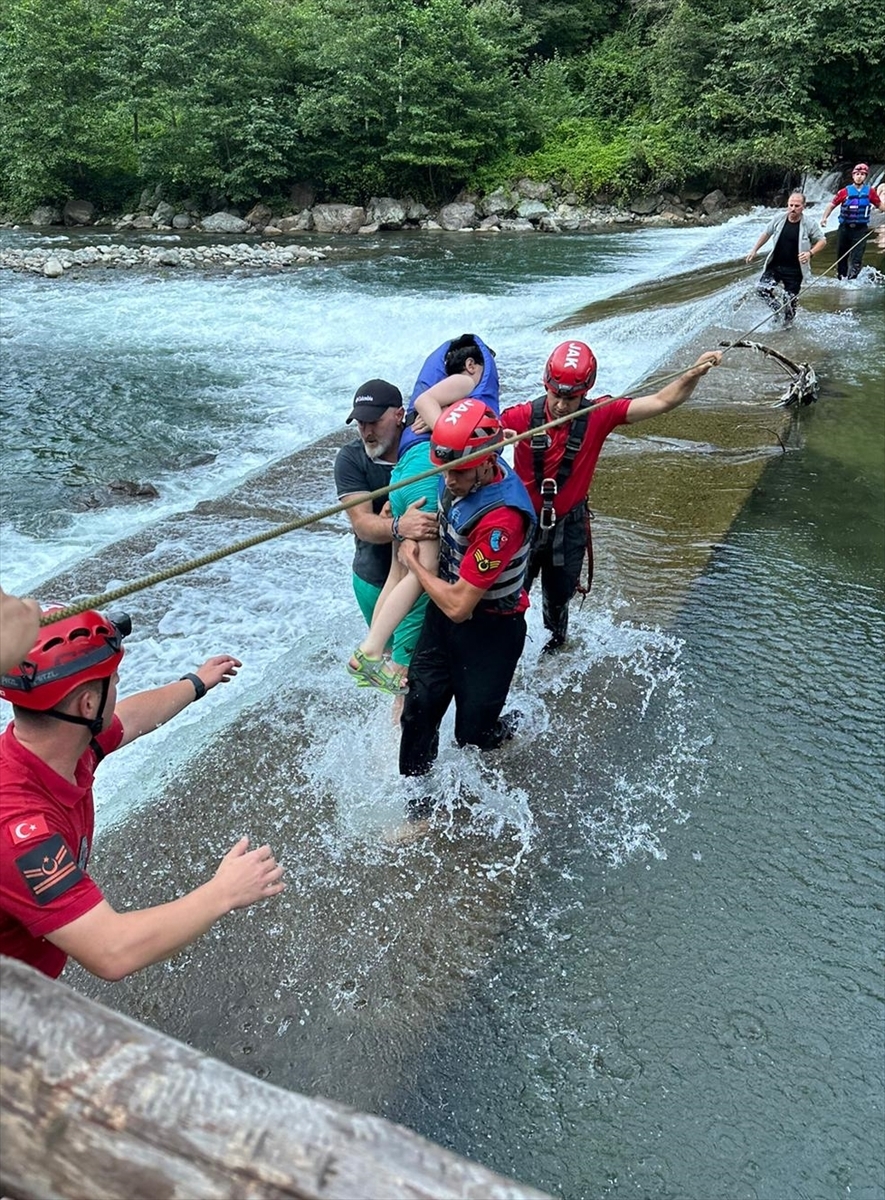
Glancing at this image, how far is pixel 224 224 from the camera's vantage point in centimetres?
2933

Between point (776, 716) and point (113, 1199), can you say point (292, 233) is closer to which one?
point (776, 716)

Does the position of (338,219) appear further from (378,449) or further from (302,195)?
(378,449)

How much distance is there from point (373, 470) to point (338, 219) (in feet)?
94.1

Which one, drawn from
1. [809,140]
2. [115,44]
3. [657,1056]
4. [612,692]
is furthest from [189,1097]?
[115,44]

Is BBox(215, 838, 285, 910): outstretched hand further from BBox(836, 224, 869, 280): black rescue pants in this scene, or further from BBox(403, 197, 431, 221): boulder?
BBox(403, 197, 431, 221): boulder

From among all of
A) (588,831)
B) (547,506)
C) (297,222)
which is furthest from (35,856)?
(297,222)

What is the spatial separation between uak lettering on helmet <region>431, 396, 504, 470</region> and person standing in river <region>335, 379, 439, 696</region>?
57 cm

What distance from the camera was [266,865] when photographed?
6.84ft

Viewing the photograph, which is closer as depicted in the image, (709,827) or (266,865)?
(266,865)

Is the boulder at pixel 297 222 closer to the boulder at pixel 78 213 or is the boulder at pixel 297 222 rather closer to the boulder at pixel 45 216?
the boulder at pixel 78 213

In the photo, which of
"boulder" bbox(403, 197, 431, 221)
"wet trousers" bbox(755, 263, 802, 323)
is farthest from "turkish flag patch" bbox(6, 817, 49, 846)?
"boulder" bbox(403, 197, 431, 221)

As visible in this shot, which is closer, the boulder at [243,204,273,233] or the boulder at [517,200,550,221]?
the boulder at [517,200,550,221]

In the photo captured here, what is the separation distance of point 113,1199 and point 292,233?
30.9m

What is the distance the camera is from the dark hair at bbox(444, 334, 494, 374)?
4.25 meters
